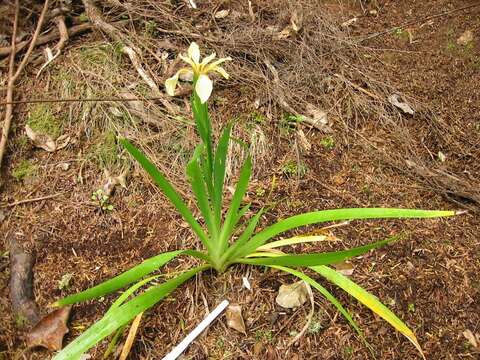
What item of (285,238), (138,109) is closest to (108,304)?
(285,238)

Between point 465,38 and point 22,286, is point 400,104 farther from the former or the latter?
point 22,286

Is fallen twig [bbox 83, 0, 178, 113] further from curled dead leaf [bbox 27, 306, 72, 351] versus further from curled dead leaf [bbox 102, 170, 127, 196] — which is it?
curled dead leaf [bbox 27, 306, 72, 351]

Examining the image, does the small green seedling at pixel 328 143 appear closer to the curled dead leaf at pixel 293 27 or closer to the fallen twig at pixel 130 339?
the curled dead leaf at pixel 293 27

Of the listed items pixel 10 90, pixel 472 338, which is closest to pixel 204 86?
pixel 472 338

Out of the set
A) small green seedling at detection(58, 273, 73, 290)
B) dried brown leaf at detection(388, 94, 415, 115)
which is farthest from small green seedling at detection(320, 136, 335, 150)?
small green seedling at detection(58, 273, 73, 290)

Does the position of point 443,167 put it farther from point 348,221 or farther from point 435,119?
point 348,221

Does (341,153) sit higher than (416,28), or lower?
lower

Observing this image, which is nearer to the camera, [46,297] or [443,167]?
[46,297]
